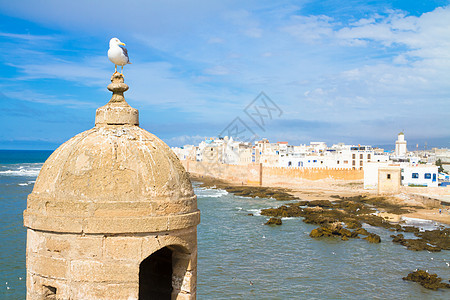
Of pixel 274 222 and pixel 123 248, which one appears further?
pixel 274 222

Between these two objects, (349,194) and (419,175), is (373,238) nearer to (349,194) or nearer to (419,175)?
(419,175)

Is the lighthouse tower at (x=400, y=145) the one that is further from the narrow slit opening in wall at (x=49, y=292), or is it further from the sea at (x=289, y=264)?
the narrow slit opening in wall at (x=49, y=292)

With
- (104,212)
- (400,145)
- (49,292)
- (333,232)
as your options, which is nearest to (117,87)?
(104,212)

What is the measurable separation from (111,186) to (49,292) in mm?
1204

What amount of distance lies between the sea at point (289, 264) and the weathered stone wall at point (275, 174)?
23.4 m

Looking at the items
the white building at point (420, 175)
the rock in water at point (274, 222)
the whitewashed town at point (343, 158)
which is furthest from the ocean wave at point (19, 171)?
the white building at point (420, 175)

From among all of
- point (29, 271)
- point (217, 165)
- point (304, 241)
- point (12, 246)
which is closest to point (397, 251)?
point (304, 241)

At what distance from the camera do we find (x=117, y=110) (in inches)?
169

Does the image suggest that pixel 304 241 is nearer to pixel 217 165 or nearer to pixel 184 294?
pixel 184 294

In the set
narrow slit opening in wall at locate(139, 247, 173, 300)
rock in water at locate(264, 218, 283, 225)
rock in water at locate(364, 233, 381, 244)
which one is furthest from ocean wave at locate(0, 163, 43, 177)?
narrow slit opening in wall at locate(139, 247, 173, 300)

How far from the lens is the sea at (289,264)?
16.8 meters

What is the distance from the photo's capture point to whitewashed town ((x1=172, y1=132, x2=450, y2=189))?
43.4 metres

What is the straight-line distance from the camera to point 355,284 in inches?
703

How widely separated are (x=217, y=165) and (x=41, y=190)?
232ft
